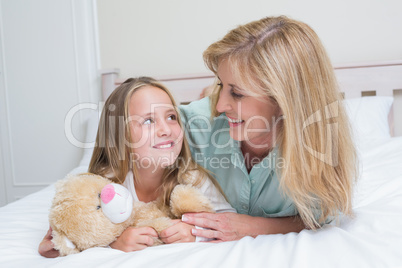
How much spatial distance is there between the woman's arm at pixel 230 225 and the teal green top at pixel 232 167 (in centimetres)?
9

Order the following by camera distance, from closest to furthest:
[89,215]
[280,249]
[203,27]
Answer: [280,249] → [89,215] → [203,27]

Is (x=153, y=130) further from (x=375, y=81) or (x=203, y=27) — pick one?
(x=375, y=81)

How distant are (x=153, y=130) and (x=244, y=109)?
290 millimetres

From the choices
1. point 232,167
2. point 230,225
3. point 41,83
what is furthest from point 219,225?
point 41,83

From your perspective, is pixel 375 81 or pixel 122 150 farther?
pixel 375 81

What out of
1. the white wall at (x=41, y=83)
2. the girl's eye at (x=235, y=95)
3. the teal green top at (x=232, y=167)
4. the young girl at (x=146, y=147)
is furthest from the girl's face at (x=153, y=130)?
the white wall at (x=41, y=83)

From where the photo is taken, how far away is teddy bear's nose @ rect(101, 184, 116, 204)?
0.82m

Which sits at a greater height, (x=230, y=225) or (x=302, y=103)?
(x=302, y=103)

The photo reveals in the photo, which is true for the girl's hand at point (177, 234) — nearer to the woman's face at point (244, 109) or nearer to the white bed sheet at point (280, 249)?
the white bed sheet at point (280, 249)

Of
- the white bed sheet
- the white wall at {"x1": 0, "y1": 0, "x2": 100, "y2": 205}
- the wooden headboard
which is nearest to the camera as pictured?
the white bed sheet

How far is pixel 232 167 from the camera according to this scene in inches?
41.9

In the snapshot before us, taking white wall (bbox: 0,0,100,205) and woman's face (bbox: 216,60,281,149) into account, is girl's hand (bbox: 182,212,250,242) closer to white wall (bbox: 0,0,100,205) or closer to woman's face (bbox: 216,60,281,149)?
woman's face (bbox: 216,60,281,149)

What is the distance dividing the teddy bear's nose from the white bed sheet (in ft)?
0.39

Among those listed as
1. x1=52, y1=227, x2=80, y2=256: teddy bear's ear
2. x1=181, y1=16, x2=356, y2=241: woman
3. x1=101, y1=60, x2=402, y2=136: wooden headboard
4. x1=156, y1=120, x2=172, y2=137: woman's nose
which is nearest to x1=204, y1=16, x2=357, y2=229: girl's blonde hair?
x1=181, y1=16, x2=356, y2=241: woman
